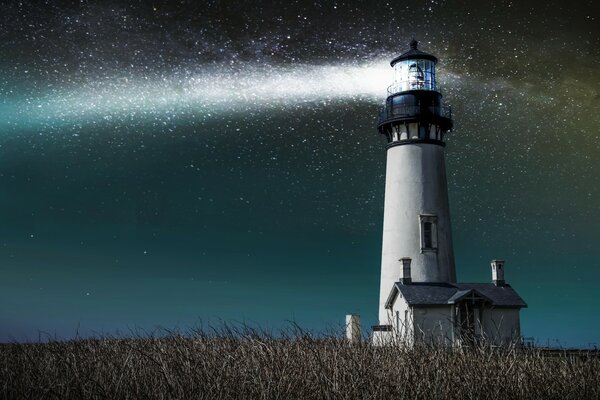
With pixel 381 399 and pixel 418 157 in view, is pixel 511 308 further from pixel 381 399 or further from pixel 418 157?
pixel 381 399

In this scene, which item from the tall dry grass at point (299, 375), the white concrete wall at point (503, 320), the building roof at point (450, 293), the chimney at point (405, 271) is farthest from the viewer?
the white concrete wall at point (503, 320)

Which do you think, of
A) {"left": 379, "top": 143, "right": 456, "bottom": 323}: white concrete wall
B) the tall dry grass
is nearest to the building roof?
{"left": 379, "top": 143, "right": 456, "bottom": 323}: white concrete wall

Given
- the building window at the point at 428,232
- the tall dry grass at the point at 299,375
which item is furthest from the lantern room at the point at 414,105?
the tall dry grass at the point at 299,375

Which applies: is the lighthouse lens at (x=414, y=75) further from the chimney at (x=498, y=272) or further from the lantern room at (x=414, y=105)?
the chimney at (x=498, y=272)

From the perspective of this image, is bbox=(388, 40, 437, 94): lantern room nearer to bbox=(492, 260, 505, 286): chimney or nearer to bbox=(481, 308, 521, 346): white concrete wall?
bbox=(492, 260, 505, 286): chimney

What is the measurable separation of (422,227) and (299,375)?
52.3ft

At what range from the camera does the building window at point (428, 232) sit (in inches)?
922

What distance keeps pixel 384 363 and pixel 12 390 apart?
195 inches

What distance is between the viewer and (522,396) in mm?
8062

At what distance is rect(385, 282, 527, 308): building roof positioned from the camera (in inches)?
Result: 866

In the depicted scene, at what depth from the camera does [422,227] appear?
23.5 meters

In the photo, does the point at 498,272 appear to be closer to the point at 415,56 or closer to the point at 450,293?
the point at 450,293

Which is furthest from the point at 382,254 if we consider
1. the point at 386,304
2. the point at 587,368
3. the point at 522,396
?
the point at 522,396

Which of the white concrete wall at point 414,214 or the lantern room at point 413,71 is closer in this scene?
the white concrete wall at point 414,214
